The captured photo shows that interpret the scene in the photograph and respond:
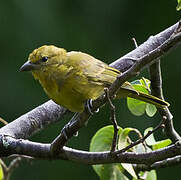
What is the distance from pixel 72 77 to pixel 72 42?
130 inches

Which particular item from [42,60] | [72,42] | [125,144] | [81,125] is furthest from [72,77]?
[72,42]

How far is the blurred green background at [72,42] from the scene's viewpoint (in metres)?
6.10

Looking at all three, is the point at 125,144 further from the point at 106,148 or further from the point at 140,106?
the point at 140,106

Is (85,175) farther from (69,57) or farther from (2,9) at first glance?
(69,57)

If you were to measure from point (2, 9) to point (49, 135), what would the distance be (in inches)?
65.4

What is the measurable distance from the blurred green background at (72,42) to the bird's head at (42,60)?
8.69 feet

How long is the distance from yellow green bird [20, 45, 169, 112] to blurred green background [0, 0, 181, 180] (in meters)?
2.64

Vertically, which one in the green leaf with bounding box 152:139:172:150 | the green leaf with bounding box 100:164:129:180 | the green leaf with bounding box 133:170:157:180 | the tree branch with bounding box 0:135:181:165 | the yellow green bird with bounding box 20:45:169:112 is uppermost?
the yellow green bird with bounding box 20:45:169:112

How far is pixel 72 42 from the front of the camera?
644 cm

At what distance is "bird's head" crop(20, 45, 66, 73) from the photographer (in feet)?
10.8

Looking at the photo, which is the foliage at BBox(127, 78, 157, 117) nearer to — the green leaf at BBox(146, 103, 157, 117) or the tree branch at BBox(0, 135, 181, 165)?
the green leaf at BBox(146, 103, 157, 117)

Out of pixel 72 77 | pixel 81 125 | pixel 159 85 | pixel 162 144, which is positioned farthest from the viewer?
pixel 72 77

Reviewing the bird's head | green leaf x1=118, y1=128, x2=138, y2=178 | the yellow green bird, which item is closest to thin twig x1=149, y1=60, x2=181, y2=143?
the yellow green bird

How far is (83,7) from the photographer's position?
6.82 meters
